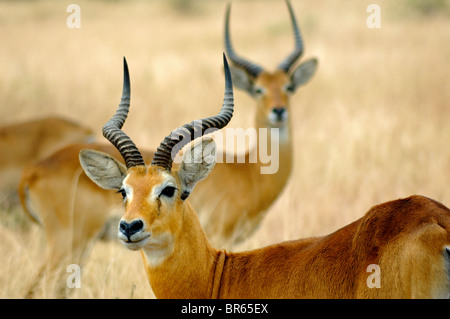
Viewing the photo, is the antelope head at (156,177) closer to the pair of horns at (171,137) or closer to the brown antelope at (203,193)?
the pair of horns at (171,137)

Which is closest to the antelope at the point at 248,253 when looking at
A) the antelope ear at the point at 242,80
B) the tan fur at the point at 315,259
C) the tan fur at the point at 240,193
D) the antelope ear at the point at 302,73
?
the tan fur at the point at 315,259

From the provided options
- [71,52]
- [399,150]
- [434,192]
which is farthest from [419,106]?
[71,52]

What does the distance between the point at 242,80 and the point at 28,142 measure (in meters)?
2.65

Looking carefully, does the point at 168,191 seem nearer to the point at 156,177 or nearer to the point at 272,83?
the point at 156,177

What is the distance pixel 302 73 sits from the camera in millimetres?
8188

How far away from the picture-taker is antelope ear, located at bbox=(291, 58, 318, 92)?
805 centimetres

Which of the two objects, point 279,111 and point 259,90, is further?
point 259,90

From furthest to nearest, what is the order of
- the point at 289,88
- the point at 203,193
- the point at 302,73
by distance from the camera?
the point at 302,73 → the point at 289,88 → the point at 203,193

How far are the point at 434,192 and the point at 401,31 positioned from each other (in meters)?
9.76

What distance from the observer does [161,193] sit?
3.80 metres

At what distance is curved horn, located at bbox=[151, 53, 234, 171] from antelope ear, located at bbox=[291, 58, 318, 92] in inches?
154

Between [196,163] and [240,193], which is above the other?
[240,193]

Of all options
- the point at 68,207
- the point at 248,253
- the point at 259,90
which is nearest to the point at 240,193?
the point at 259,90

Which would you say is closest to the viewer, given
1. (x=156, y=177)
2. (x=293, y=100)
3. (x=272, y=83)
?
(x=156, y=177)
